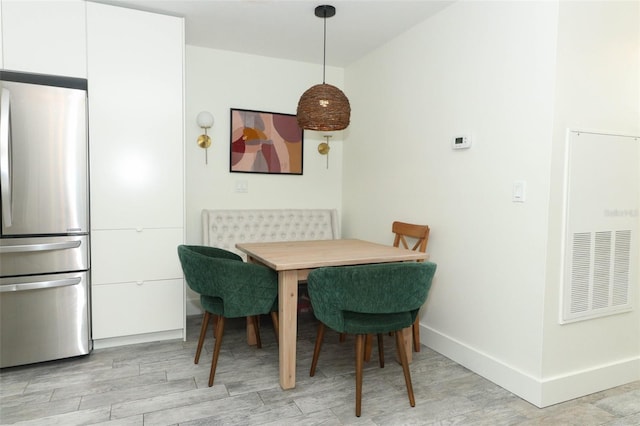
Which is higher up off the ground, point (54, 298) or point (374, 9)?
point (374, 9)

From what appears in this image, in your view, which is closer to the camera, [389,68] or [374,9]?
[374,9]

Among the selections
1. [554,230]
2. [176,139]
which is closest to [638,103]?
[554,230]

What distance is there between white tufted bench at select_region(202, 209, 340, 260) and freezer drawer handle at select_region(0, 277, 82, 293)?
1.15 metres

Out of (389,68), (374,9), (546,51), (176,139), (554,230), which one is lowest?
(554,230)

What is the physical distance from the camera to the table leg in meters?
2.30

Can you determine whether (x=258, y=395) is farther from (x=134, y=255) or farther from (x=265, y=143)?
(x=265, y=143)

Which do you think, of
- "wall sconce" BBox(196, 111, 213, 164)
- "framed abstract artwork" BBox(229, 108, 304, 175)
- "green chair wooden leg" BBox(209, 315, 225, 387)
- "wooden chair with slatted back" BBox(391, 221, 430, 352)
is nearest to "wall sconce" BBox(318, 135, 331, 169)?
"framed abstract artwork" BBox(229, 108, 304, 175)

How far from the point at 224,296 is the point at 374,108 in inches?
94.8

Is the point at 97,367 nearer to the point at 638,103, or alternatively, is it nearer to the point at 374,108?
the point at 374,108

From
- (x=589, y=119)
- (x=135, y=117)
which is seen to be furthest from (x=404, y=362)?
(x=135, y=117)

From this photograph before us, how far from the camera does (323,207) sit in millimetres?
4422

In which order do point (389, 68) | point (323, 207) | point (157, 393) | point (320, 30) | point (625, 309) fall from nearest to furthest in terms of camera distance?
point (157, 393), point (625, 309), point (320, 30), point (389, 68), point (323, 207)

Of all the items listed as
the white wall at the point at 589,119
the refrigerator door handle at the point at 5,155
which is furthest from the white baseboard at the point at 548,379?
the refrigerator door handle at the point at 5,155

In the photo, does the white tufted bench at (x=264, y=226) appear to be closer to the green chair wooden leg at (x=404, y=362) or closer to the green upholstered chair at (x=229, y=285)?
the green upholstered chair at (x=229, y=285)
